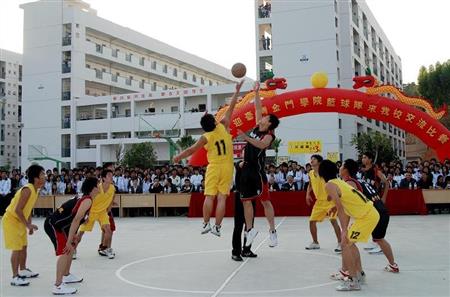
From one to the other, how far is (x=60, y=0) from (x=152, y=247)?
42381mm

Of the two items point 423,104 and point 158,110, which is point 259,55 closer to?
point 158,110

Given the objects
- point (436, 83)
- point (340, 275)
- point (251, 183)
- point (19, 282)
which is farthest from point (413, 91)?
point (19, 282)

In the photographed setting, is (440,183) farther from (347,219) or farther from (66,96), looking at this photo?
(66,96)

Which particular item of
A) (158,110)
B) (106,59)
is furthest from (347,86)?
(106,59)

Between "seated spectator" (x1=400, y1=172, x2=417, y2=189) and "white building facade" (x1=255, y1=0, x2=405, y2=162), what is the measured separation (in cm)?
1911

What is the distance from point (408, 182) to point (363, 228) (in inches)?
456

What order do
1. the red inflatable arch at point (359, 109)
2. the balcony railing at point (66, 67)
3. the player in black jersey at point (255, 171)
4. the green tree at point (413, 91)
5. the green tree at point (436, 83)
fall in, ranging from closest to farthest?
the player in black jersey at point (255, 171) < the red inflatable arch at point (359, 109) < the green tree at point (436, 83) < the balcony railing at point (66, 67) < the green tree at point (413, 91)

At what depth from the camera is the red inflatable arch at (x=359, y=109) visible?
15.5 m

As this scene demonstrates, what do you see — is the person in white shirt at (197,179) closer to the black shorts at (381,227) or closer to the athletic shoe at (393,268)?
the black shorts at (381,227)

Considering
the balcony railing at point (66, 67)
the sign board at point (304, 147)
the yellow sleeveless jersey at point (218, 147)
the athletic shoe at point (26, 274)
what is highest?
the balcony railing at point (66, 67)

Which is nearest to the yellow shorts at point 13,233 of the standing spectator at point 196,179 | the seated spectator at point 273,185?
the standing spectator at point 196,179

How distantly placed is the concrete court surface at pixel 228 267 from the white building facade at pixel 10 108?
5348 centimetres

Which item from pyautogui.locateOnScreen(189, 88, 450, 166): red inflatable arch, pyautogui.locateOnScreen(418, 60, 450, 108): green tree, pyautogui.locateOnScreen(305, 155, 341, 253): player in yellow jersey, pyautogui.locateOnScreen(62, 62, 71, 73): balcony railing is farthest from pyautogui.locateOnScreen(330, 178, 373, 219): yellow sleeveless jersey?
pyautogui.locateOnScreen(62, 62, 71, 73): balcony railing

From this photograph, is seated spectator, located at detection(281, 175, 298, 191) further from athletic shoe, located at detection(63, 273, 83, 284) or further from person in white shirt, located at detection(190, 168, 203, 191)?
athletic shoe, located at detection(63, 273, 83, 284)
